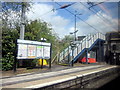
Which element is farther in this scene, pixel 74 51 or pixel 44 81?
pixel 74 51

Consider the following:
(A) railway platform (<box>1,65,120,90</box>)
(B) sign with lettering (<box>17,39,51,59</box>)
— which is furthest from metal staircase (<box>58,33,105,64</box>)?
(A) railway platform (<box>1,65,120,90</box>)

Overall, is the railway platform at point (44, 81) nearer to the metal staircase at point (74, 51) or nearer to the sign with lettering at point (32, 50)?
the sign with lettering at point (32, 50)

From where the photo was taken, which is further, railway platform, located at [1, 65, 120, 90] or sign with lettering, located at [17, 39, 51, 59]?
sign with lettering, located at [17, 39, 51, 59]

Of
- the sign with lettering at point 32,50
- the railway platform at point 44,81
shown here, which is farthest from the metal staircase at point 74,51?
the railway platform at point 44,81

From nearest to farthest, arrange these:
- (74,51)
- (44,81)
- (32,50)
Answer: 1. (44,81)
2. (32,50)
3. (74,51)

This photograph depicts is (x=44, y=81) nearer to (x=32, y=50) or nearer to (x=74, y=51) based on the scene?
(x=32, y=50)

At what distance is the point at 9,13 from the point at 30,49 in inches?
168

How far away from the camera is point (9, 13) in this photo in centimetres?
1254

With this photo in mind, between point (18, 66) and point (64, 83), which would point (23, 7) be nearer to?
point (18, 66)

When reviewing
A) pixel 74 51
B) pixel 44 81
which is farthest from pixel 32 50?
pixel 74 51

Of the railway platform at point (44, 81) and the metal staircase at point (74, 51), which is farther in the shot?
the metal staircase at point (74, 51)

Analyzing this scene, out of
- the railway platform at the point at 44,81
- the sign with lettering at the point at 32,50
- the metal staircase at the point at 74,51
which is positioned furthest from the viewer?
the metal staircase at the point at 74,51

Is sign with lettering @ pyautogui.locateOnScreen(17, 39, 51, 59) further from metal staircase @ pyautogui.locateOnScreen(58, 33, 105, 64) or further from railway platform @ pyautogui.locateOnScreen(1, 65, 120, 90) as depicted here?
metal staircase @ pyautogui.locateOnScreen(58, 33, 105, 64)

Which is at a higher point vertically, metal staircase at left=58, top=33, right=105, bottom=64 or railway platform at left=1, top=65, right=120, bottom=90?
metal staircase at left=58, top=33, right=105, bottom=64
